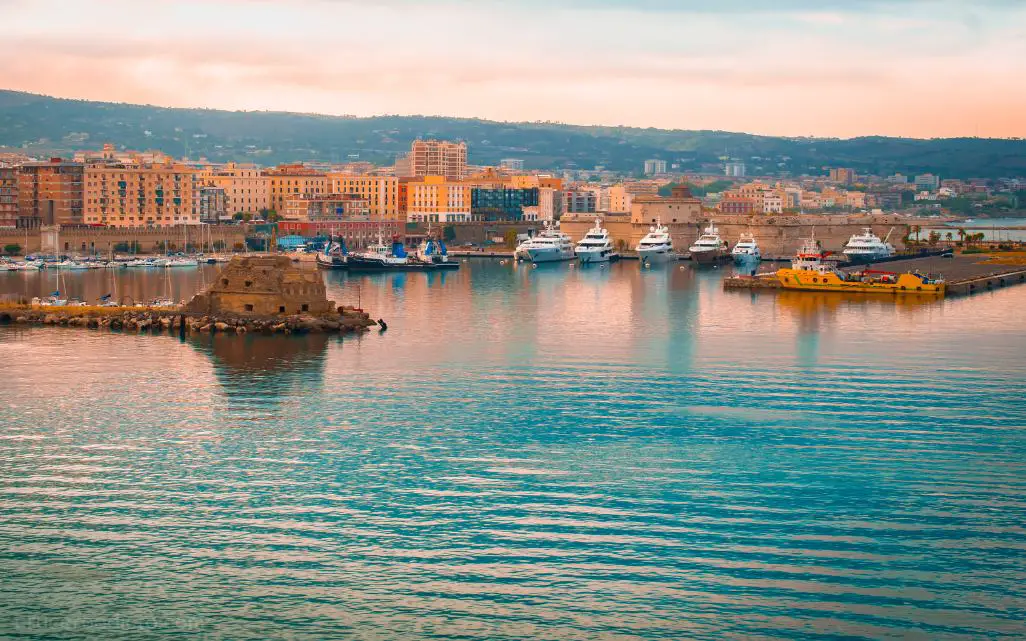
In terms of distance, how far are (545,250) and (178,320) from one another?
26967 mm

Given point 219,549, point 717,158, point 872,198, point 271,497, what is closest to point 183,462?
point 271,497

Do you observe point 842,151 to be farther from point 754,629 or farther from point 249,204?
point 754,629

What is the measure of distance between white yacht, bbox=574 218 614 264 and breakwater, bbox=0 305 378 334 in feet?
85.2

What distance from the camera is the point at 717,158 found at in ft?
563

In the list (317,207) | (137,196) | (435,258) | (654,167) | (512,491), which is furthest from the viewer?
(654,167)

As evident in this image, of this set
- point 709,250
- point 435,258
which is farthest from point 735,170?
point 435,258

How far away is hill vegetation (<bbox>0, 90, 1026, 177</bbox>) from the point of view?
150 metres

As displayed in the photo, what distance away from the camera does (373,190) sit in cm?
7056

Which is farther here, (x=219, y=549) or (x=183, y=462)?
(x=183, y=462)

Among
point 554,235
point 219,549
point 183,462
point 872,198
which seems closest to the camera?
point 219,549

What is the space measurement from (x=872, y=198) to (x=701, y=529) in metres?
Answer: 114

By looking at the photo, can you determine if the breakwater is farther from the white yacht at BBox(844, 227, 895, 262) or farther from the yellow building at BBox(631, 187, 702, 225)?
the yellow building at BBox(631, 187, 702, 225)

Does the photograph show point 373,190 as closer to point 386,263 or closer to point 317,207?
point 317,207

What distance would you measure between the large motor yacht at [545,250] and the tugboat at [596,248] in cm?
55
